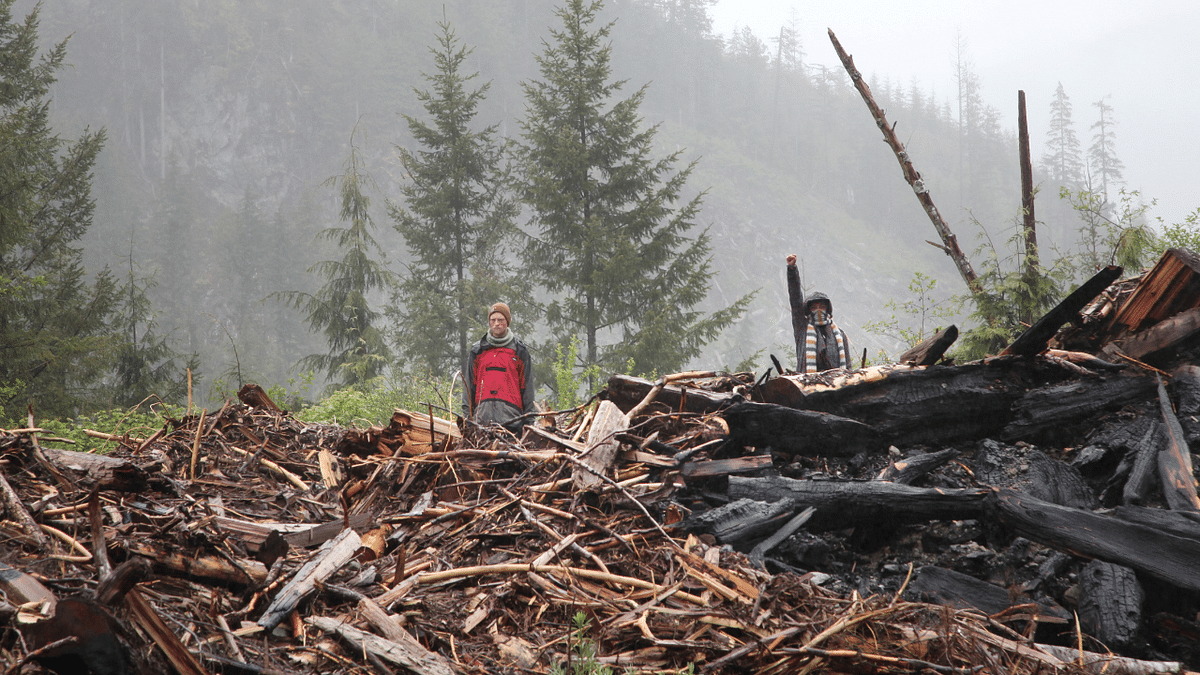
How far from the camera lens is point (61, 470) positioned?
277 centimetres

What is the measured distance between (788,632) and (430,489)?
2170 millimetres

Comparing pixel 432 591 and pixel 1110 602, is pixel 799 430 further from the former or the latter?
pixel 432 591

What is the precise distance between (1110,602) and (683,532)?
174cm

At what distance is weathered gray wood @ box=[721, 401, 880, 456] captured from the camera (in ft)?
11.9

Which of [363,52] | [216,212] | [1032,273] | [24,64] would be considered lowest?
[1032,273]

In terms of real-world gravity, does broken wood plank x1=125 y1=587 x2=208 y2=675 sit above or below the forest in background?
below

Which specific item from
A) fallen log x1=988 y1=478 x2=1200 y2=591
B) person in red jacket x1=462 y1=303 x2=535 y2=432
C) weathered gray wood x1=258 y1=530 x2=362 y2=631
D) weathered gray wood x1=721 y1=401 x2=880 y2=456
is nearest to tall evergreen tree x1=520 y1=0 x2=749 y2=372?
person in red jacket x1=462 y1=303 x2=535 y2=432

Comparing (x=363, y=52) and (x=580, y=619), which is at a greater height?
(x=363, y=52)

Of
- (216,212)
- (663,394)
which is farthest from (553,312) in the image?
(216,212)

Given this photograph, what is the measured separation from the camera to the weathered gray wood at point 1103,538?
2.33 m

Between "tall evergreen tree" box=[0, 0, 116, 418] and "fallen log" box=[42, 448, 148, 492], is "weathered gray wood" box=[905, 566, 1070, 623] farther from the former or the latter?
"tall evergreen tree" box=[0, 0, 116, 418]

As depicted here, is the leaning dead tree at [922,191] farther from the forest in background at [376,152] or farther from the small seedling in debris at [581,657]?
the forest in background at [376,152]

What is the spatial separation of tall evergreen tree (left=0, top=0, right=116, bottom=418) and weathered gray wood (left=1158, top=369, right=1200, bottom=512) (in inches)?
600

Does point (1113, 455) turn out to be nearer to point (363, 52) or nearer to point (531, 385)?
point (531, 385)
